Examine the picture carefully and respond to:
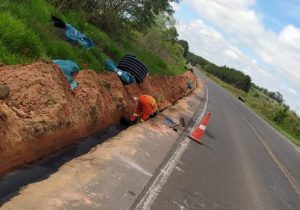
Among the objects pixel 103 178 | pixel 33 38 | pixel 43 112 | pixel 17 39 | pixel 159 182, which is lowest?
pixel 103 178

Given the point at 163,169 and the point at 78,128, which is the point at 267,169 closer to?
the point at 163,169

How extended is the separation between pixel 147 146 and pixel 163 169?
4.75 feet

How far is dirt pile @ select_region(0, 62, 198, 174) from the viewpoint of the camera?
22.2 ft

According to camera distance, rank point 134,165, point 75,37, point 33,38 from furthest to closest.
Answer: point 75,37 < point 33,38 < point 134,165

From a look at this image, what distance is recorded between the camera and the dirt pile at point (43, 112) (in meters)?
6.77

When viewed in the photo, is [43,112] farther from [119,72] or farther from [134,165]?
[119,72]

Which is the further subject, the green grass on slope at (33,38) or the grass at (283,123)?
the grass at (283,123)

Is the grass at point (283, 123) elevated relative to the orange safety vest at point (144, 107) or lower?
lower

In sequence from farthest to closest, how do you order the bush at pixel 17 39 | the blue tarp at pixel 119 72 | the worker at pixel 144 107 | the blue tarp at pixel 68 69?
the blue tarp at pixel 119 72 → the worker at pixel 144 107 → the blue tarp at pixel 68 69 → the bush at pixel 17 39

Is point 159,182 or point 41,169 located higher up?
point 159,182

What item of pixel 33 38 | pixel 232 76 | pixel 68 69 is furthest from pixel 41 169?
pixel 232 76

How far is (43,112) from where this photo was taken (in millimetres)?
7695

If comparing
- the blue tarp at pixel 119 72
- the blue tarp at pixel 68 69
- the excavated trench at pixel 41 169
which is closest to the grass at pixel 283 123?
the blue tarp at pixel 119 72

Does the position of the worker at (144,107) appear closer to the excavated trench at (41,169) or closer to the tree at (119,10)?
the excavated trench at (41,169)
